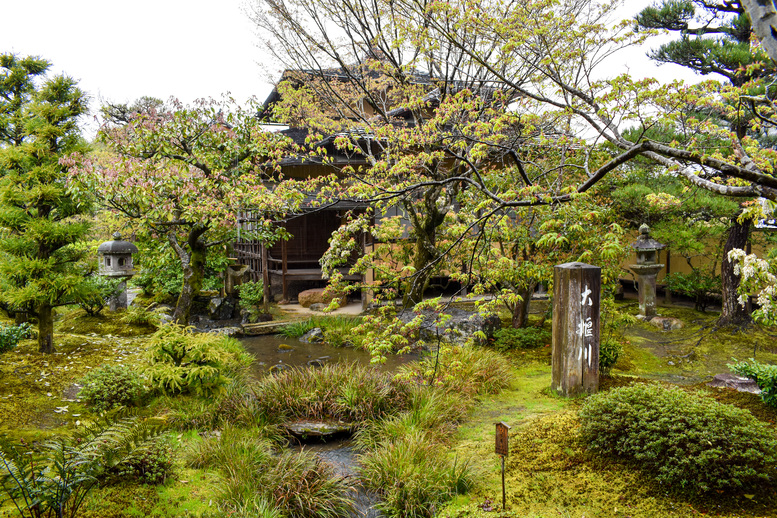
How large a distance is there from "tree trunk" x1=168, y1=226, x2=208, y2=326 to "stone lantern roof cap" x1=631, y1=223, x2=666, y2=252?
10.8 meters

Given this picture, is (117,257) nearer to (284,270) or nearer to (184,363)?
(284,270)

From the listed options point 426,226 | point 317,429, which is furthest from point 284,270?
point 317,429

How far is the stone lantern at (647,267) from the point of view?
11844 millimetres

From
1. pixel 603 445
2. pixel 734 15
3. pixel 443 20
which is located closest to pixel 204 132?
pixel 443 20

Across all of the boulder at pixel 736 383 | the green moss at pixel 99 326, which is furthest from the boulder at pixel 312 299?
the boulder at pixel 736 383

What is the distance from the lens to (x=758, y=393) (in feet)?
19.9

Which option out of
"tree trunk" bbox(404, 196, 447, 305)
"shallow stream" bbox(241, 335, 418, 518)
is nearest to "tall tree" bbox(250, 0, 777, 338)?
"tree trunk" bbox(404, 196, 447, 305)

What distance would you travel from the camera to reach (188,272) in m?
11.3

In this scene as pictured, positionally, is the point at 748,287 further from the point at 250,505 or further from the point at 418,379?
the point at 250,505

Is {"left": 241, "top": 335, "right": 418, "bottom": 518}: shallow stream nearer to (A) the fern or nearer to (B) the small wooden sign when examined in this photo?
(B) the small wooden sign

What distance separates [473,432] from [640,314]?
837 centimetres

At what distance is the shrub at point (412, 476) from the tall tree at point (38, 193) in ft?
20.7

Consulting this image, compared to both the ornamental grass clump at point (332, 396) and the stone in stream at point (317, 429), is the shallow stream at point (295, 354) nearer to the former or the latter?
the ornamental grass clump at point (332, 396)

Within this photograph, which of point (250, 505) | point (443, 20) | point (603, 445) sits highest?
point (443, 20)
